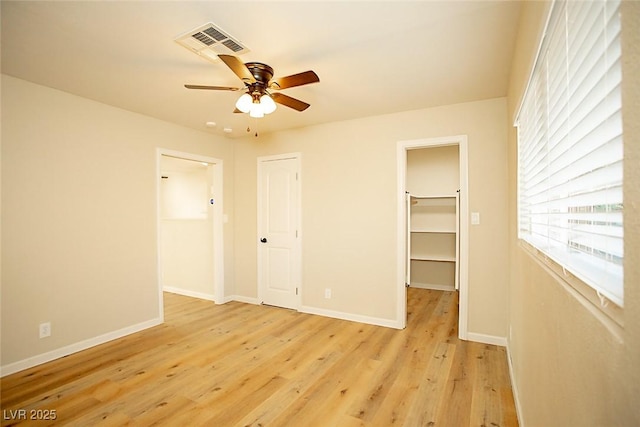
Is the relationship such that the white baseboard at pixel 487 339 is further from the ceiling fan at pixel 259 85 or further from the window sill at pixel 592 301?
the ceiling fan at pixel 259 85

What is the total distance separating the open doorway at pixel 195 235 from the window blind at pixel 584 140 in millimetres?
3848

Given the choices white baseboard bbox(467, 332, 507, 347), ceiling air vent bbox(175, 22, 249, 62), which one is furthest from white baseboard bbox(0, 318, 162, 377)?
white baseboard bbox(467, 332, 507, 347)

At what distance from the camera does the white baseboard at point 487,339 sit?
2930 mm

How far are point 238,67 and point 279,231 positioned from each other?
267cm

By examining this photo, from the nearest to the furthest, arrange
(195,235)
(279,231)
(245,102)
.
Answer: (245,102), (279,231), (195,235)

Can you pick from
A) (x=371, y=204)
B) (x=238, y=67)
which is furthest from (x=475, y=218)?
(x=238, y=67)

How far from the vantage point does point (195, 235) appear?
4.88 metres

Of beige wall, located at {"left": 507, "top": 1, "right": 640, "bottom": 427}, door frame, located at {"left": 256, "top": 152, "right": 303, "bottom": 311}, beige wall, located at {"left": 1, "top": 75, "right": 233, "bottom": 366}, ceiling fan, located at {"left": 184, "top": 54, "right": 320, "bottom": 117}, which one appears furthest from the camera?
door frame, located at {"left": 256, "top": 152, "right": 303, "bottom": 311}

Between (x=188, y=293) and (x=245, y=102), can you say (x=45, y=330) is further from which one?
(x=245, y=102)

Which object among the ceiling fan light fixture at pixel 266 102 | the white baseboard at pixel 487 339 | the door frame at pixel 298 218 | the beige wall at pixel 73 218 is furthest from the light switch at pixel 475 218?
the beige wall at pixel 73 218

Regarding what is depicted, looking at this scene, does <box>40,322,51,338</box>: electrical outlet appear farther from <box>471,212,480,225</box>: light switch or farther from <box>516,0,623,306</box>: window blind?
<box>471,212,480,225</box>: light switch

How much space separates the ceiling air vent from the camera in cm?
185

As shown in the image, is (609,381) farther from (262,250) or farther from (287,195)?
(262,250)

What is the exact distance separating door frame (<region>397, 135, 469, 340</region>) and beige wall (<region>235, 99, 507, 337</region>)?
2.1 inches
